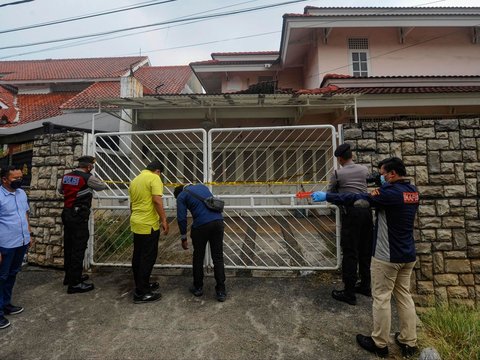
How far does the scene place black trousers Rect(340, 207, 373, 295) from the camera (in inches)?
123

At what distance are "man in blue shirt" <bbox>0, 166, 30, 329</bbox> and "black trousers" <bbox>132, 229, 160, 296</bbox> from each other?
4.12 ft

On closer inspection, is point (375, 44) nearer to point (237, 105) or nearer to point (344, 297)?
point (237, 105)

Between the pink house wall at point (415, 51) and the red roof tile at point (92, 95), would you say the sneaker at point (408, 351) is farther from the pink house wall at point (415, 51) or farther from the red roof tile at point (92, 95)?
the pink house wall at point (415, 51)

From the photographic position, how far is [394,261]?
2.34 metres

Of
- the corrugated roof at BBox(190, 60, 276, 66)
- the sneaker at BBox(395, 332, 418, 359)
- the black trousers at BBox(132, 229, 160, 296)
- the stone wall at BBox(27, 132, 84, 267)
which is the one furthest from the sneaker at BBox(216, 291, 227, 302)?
the corrugated roof at BBox(190, 60, 276, 66)

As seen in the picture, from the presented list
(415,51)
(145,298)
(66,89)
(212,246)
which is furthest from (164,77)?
(145,298)

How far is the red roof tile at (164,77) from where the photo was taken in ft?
47.3

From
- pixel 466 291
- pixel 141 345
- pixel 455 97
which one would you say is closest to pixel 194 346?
pixel 141 345

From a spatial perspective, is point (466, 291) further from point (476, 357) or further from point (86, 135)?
point (86, 135)

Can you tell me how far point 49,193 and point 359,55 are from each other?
35.0 ft

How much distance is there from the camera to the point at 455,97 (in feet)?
21.9

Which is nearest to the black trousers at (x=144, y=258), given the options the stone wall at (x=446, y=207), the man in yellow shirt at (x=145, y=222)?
the man in yellow shirt at (x=145, y=222)

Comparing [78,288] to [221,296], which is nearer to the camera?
[221,296]

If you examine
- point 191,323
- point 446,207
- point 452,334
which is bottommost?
point 452,334
